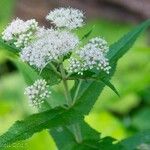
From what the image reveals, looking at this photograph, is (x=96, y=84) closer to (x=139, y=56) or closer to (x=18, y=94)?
(x=18, y=94)

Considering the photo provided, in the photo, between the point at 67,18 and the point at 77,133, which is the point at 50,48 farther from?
the point at 77,133

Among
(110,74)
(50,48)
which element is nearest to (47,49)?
(50,48)

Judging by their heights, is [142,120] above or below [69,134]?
above

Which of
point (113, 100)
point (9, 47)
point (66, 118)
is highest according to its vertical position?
point (113, 100)

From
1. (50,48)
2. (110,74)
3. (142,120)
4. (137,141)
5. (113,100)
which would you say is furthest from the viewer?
(113,100)

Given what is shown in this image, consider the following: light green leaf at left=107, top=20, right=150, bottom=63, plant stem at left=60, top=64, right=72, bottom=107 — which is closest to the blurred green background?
light green leaf at left=107, top=20, right=150, bottom=63

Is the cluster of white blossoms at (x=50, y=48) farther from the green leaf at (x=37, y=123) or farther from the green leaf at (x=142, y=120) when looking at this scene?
the green leaf at (x=142, y=120)

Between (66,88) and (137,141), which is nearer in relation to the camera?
(66,88)
